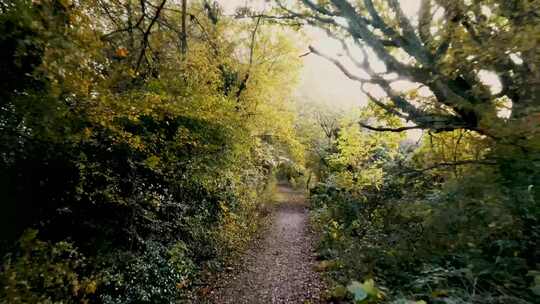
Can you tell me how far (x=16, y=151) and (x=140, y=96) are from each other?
1640 mm

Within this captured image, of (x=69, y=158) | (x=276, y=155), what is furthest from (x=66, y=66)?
(x=276, y=155)

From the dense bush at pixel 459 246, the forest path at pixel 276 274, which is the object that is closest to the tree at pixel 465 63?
the dense bush at pixel 459 246

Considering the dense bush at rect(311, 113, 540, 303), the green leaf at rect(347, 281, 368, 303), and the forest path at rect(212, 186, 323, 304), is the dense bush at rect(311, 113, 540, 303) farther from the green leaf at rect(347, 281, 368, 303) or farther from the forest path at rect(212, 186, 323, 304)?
the forest path at rect(212, 186, 323, 304)

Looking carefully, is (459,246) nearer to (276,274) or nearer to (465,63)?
(465,63)

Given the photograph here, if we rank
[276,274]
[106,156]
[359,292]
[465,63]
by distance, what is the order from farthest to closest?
[276,274]
[106,156]
[465,63]
[359,292]

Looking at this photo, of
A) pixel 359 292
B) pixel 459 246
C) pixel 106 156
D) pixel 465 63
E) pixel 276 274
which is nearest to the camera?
pixel 359 292

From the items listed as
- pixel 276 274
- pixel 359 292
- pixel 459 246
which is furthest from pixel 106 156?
pixel 459 246

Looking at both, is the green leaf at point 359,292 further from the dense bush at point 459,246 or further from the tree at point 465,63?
the tree at point 465,63

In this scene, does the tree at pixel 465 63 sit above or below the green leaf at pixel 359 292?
above

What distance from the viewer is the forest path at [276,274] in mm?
7062

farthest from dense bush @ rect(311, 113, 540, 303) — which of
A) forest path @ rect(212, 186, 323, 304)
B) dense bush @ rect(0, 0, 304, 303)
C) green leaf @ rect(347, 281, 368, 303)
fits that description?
dense bush @ rect(0, 0, 304, 303)

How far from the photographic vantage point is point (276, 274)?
851 centimetres

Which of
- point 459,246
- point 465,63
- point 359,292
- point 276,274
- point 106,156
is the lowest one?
point 276,274

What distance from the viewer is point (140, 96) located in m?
4.55
